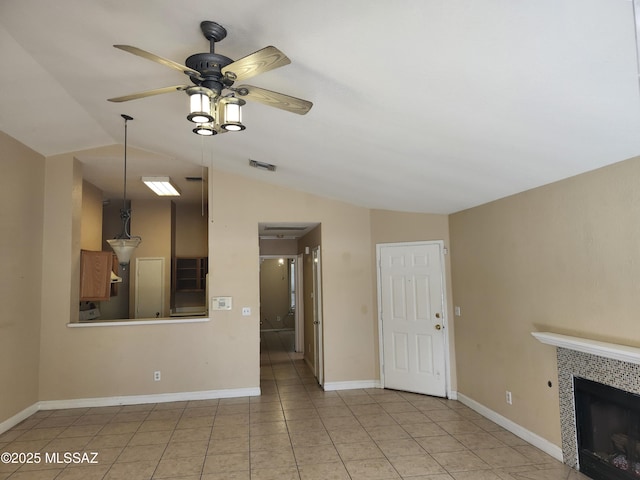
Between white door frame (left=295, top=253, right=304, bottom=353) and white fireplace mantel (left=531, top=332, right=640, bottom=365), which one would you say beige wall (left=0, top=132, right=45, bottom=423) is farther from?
white fireplace mantel (left=531, top=332, right=640, bottom=365)

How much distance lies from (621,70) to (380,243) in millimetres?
3936

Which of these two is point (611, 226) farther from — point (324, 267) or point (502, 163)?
point (324, 267)

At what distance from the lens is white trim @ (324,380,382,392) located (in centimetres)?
545

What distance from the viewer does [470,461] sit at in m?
3.36

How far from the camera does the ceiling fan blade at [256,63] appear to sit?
70.6 inches

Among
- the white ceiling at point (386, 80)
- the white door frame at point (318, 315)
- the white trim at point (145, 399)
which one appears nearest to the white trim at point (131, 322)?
the white trim at point (145, 399)

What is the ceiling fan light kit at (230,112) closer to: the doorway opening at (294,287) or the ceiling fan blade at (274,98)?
the ceiling fan blade at (274,98)

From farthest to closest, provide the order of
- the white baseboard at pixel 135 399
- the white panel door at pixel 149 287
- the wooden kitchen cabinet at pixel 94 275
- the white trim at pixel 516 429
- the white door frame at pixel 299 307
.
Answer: the white door frame at pixel 299 307
the white panel door at pixel 149 287
the wooden kitchen cabinet at pixel 94 275
the white baseboard at pixel 135 399
the white trim at pixel 516 429

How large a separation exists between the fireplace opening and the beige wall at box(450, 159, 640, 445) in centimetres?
25

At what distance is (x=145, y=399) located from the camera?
5.07 m

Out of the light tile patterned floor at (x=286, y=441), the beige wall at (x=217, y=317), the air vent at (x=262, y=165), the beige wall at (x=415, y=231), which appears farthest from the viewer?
the beige wall at (x=415, y=231)

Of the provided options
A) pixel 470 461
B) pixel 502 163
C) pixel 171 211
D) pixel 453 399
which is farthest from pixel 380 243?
pixel 171 211

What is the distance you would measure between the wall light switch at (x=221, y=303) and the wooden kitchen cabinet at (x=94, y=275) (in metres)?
1.50

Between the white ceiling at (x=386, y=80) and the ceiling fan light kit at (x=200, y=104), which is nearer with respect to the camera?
the white ceiling at (x=386, y=80)
